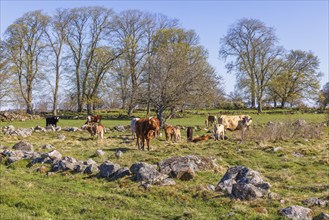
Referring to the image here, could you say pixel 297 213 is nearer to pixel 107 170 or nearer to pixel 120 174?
pixel 120 174

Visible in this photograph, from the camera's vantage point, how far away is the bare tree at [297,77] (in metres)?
62.2

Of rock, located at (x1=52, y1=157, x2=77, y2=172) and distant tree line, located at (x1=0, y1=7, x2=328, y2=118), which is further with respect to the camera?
A: distant tree line, located at (x1=0, y1=7, x2=328, y2=118)

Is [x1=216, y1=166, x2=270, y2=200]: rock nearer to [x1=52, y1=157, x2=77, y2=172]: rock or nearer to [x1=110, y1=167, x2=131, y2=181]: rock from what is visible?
[x1=110, y1=167, x2=131, y2=181]: rock

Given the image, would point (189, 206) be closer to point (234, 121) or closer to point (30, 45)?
point (234, 121)

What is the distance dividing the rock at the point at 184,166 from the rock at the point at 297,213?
4.07 m

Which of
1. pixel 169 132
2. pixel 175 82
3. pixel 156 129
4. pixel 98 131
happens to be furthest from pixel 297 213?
pixel 175 82

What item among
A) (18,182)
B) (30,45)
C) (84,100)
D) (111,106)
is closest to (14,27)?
(30,45)

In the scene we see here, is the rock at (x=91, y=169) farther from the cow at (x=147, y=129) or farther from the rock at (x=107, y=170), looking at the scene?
the cow at (x=147, y=129)

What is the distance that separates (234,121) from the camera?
3372cm

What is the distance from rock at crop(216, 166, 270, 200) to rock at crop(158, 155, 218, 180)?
135 cm

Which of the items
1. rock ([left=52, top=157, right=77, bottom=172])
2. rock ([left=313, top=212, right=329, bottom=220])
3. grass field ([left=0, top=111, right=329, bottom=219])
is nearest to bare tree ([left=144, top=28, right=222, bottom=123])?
grass field ([left=0, top=111, right=329, bottom=219])

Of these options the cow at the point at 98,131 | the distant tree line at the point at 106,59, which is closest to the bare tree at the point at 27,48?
the distant tree line at the point at 106,59

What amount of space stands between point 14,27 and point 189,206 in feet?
166

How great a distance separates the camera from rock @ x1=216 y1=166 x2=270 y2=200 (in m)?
9.66
